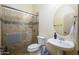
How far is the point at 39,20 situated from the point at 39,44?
342 mm

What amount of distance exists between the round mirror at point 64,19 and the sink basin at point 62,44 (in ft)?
0.39

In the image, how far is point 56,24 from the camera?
7.75ft

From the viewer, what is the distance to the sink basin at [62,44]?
7.51ft

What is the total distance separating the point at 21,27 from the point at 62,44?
629 mm

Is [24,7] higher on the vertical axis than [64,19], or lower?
higher

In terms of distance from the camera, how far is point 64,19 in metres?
2.34

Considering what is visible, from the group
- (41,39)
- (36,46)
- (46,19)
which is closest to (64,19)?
(46,19)

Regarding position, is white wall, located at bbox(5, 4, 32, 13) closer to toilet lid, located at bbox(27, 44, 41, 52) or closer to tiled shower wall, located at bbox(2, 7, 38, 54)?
tiled shower wall, located at bbox(2, 7, 38, 54)

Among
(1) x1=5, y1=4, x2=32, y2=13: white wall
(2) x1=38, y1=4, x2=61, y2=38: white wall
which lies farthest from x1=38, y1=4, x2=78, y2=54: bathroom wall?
(1) x1=5, y1=4, x2=32, y2=13: white wall

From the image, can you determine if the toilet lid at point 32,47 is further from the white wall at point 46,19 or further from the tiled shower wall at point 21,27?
the white wall at point 46,19

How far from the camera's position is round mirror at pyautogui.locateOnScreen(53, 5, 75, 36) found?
232 centimetres

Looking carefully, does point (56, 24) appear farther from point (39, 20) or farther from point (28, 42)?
point (28, 42)

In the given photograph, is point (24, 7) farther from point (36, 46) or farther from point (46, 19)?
point (36, 46)

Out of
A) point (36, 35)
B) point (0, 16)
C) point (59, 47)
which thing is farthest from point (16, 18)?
point (59, 47)
